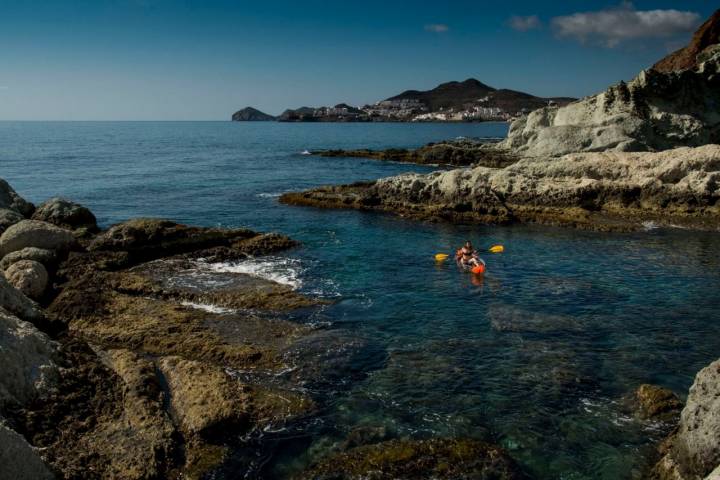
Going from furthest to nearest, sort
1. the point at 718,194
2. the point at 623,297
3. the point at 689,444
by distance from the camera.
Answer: the point at 718,194
the point at 623,297
the point at 689,444

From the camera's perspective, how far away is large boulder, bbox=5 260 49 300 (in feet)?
70.1

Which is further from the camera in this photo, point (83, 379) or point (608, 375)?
point (608, 375)

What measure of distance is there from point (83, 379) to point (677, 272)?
87.7 feet

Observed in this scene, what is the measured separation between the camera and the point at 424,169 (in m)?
71.2

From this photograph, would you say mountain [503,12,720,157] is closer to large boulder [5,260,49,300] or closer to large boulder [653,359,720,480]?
large boulder [653,359,720,480]

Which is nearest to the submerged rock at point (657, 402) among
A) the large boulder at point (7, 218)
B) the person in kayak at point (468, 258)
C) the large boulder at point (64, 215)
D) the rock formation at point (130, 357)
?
the rock formation at point (130, 357)

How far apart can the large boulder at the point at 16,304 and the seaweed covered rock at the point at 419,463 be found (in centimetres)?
1209

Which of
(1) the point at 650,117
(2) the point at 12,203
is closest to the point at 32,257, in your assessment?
(2) the point at 12,203

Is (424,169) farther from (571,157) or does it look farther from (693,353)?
(693,353)

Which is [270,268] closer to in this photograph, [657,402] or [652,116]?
[657,402]

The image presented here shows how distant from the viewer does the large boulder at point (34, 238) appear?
2545cm

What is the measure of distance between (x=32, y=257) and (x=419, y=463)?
71.7 feet

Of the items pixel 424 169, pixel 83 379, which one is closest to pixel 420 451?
pixel 83 379

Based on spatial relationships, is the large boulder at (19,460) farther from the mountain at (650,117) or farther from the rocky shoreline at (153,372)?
the mountain at (650,117)
